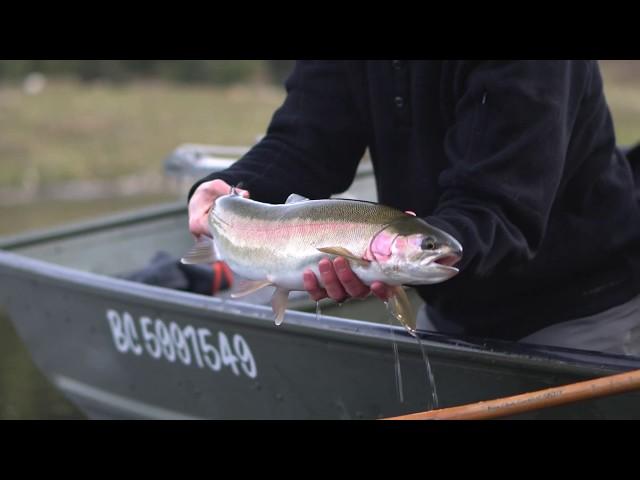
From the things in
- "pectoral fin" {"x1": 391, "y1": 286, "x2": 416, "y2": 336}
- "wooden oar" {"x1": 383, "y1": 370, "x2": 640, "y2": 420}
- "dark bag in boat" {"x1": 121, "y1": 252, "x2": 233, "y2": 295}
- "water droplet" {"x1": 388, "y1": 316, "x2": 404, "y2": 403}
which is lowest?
"dark bag in boat" {"x1": 121, "y1": 252, "x2": 233, "y2": 295}

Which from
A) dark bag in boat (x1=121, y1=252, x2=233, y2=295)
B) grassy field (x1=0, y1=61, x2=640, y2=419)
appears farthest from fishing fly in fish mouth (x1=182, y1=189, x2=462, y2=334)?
grassy field (x1=0, y1=61, x2=640, y2=419)

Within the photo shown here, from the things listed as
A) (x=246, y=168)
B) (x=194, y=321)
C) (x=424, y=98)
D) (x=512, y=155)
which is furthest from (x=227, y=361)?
(x=512, y=155)

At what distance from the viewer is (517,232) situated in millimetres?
2088

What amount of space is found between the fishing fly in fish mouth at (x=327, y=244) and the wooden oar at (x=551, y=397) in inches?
12.4

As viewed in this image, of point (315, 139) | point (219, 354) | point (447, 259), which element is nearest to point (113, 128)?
point (219, 354)

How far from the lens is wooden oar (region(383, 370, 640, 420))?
2066mm

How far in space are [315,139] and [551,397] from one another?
926 mm

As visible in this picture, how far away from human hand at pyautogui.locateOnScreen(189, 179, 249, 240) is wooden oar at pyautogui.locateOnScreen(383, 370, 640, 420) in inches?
26.9

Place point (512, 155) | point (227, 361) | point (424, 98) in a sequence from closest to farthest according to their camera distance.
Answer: point (512, 155), point (424, 98), point (227, 361)

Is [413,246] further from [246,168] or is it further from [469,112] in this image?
[246,168]

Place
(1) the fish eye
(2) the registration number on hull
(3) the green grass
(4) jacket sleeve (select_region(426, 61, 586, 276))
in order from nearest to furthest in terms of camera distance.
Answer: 1. (1) the fish eye
2. (4) jacket sleeve (select_region(426, 61, 586, 276))
3. (2) the registration number on hull
4. (3) the green grass

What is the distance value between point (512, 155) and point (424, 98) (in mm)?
375

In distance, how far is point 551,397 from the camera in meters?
2.11

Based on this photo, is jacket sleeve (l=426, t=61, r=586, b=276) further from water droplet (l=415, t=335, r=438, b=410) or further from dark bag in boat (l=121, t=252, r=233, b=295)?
dark bag in boat (l=121, t=252, r=233, b=295)
